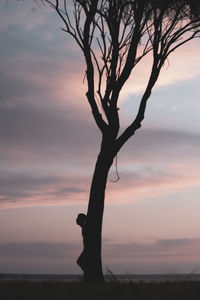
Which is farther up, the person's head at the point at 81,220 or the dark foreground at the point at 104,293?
the person's head at the point at 81,220

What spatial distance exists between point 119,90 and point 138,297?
7.45 metres

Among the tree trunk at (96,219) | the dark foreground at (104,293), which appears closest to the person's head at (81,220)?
the tree trunk at (96,219)

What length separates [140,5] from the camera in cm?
1634

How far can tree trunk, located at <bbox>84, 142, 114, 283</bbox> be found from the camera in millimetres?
14867

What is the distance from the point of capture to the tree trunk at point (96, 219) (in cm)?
1487

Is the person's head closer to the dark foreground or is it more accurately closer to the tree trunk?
the tree trunk

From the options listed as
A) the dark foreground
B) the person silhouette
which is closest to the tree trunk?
the person silhouette

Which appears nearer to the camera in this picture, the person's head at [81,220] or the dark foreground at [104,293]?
the dark foreground at [104,293]

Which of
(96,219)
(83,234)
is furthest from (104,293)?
(83,234)

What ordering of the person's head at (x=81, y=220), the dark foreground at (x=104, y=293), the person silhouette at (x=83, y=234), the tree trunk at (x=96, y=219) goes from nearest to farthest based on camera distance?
1. the dark foreground at (x=104, y=293)
2. the tree trunk at (x=96, y=219)
3. the person silhouette at (x=83, y=234)
4. the person's head at (x=81, y=220)

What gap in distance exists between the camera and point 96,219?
15.0 meters

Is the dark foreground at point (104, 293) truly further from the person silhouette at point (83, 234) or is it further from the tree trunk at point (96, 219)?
the person silhouette at point (83, 234)

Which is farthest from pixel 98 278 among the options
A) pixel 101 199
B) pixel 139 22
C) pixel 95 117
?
pixel 139 22

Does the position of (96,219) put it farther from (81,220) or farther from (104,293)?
(104,293)
